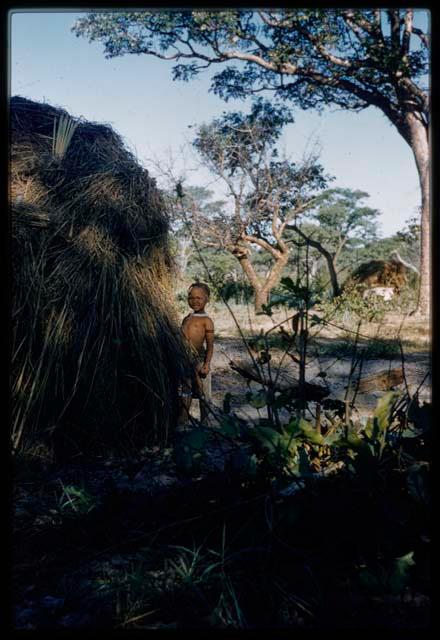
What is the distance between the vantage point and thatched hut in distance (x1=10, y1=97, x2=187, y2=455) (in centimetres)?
380

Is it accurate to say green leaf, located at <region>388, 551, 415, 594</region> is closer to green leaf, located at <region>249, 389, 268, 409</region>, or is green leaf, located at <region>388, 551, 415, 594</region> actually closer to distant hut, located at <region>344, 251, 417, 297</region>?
green leaf, located at <region>249, 389, 268, 409</region>

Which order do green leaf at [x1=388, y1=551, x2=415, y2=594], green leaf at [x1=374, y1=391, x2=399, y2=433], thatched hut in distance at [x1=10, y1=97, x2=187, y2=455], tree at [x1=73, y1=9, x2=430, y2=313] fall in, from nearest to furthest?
green leaf at [x1=388, y1=551, x2=415, y2=594]
green leaf at [x1=374, y1=391, x2=399, y2=433]
thatched hut in distance at [x1=10, y1=97, x2=187, y2=455]
tree at [x1=73, y1=9, x2=430, y2=313]

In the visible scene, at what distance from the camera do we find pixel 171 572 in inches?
92.8

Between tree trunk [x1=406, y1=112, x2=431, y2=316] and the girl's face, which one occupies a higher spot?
tree trunk [x1=406, y1=112, x2=431, y2=316]

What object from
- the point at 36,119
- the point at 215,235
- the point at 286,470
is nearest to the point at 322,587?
the point at 286,470

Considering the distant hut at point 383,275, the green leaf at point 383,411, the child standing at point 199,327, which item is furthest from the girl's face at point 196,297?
the distant hut at point 383,275

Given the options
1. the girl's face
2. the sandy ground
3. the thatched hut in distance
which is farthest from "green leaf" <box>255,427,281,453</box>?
the girl's face

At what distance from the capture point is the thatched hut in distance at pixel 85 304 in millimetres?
3801

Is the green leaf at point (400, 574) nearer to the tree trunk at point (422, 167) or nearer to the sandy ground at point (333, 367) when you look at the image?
the sandy ground at point (333, 367)

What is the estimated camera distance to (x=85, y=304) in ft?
13.0

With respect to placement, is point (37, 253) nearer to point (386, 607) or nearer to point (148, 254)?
point (148, 254)

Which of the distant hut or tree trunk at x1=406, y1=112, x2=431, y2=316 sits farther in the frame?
the distant hut

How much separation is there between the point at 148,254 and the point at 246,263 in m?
12.2

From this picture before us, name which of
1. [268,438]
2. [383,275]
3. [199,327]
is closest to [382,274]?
[383,275]
